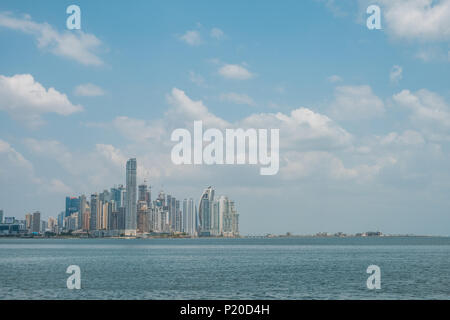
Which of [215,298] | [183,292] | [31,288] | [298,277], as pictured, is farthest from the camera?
[298,277]

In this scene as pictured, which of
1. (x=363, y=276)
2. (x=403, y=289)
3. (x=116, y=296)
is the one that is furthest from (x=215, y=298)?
(x=363, y=276)

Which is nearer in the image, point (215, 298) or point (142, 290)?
point (215, 298)

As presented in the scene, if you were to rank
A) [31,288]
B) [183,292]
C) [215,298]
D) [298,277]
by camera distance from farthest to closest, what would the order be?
1. [298,277]
2. [31,288]
3. [183,292]
4. [215,298]
